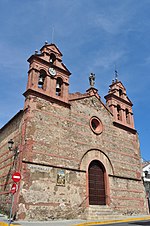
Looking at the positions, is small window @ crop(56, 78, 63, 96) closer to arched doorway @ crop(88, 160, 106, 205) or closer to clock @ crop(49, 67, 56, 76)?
clock @ crop(49, 67, 56, 76)

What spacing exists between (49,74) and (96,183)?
9258 mm

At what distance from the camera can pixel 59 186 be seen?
13.2 metres

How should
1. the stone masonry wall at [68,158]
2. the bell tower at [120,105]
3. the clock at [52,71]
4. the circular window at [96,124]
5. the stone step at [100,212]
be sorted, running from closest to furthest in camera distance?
the stone masonry wall at [68,158], the stone step at [100,212], the clock at [52,71], the circular window at [96,124], the bell tower at [120,105]

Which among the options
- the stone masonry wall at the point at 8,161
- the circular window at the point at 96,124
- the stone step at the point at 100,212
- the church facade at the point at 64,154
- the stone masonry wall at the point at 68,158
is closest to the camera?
the stone masonry wall at the point at 68,158

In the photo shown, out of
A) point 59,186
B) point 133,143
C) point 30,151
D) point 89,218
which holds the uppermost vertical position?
point 133,143

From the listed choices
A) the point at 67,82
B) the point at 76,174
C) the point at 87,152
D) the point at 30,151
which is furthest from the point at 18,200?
the point at 67,82

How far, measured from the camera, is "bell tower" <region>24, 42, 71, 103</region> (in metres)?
15.1

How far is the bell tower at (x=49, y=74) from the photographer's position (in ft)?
49.5

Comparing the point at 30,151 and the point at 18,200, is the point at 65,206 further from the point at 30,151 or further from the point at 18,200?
the point at 30,151

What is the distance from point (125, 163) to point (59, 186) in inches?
312

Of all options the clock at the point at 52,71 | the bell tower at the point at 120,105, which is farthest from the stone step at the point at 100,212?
the clock at the point at 52,71

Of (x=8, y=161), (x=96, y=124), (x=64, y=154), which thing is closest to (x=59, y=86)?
(x=96, y=124)

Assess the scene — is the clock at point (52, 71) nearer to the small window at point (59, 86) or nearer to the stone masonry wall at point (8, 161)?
the small window at point (59, 86)

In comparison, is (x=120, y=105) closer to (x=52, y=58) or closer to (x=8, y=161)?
(x=52, y=58)
